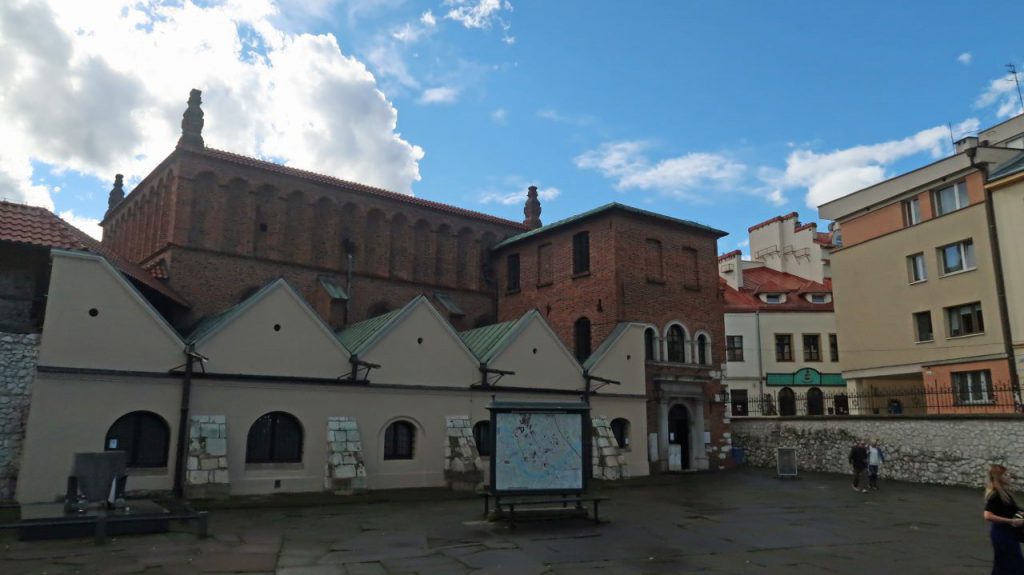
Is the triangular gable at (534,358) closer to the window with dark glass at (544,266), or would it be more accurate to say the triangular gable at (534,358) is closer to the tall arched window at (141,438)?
the window with dark glass at (544,266)

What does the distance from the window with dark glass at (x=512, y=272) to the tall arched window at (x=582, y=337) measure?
5376 millimetres

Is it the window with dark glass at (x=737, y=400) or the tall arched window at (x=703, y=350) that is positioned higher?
the tall arched window at (x=703, y=350)

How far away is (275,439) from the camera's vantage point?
20797 millimetres

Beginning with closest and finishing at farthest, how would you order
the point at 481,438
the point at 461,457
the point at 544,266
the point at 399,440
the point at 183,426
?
1. the point at 183,426
2. the point at 461,457
3. the point at 399,440
4. the point at 481,438
5. the point at 544,266

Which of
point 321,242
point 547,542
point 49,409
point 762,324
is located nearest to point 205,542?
point 547,542

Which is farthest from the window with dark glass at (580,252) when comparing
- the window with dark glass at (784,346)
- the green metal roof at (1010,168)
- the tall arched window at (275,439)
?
the window with dark glass at (784,346)

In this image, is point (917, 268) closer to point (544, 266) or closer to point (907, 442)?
point (907, 442)

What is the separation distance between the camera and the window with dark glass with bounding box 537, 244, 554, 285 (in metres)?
33.7

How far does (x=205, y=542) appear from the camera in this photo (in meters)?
12.6

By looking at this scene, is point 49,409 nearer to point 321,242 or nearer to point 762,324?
point 321,242

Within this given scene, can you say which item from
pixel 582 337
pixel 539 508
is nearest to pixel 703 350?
pixel 582 337

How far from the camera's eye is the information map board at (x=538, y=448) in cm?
1554

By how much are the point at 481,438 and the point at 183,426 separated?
1001 cm

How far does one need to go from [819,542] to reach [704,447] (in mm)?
18335
